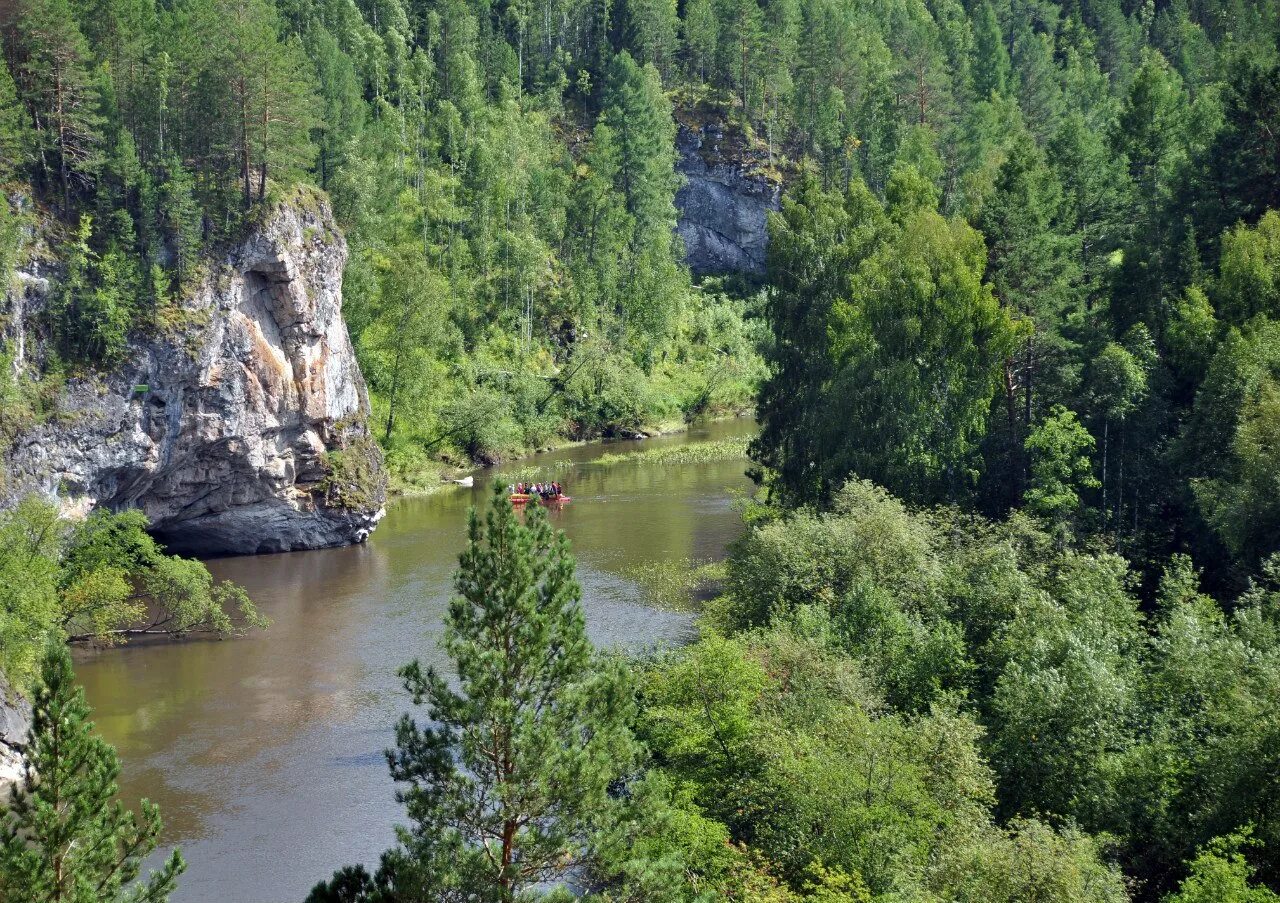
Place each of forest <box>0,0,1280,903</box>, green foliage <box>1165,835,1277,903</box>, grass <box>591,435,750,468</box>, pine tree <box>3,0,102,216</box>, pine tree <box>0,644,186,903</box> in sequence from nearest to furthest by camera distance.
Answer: pine tree <box>0,644,186,903</box> < forest <box>0,0,1280,903</box> < green foliage <box>1165,835,1277,903</box> < pine tree <box>3,0,102,216</box> < grass <box>591,435,750,468</box>

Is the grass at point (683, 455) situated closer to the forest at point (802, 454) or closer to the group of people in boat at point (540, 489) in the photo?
the forest at point (802, 454)

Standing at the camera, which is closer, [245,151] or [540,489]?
[245,151]

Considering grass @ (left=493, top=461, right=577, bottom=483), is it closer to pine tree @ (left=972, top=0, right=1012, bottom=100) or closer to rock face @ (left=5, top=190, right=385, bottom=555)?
rock face @ (left=5, top=190, right=385, bottom=555)

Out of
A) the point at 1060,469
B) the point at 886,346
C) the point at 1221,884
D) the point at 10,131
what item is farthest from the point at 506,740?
the point at 10,131

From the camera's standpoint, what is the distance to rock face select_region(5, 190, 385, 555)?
46.3 m

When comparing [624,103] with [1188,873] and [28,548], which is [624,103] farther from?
[1188,873]

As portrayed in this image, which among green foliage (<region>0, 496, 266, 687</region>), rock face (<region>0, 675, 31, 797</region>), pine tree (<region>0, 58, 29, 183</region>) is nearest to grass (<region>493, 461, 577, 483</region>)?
green foliage (<region>0, 496, 266, 687</region>)

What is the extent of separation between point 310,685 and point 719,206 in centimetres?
7711

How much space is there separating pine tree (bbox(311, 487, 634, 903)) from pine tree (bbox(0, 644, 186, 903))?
399 cm

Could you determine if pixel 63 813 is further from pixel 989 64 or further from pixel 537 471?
pixel 989 64

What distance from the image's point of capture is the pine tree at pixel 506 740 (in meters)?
19.5

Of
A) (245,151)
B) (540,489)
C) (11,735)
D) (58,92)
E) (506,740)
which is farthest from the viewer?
(540,489)

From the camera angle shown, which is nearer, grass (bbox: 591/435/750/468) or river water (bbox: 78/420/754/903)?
river water (bbox: 78/420/754/903)

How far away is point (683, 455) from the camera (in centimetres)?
7619
